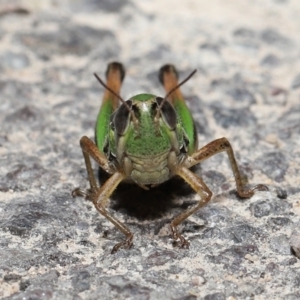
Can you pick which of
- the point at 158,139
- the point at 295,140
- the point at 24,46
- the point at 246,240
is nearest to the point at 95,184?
the point at 158,139

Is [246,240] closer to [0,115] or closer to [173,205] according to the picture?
[173,205]

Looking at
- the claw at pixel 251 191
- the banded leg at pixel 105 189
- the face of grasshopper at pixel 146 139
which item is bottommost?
the claw at pixel 251 191

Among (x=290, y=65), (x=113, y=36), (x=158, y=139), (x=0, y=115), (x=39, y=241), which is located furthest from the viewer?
(x=113, y=36)

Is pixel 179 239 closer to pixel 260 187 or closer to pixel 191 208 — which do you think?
pixel 191 208

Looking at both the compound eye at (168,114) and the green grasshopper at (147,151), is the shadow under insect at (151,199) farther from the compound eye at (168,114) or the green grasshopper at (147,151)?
the compound eye at (168,114)

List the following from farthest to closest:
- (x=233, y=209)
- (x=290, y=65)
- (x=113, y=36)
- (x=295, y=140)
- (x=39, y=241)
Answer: (x=113, y=36) → (x=290, y=65) → (x=295, y=140) → (x=233, y=209) → (x=39, y=241)

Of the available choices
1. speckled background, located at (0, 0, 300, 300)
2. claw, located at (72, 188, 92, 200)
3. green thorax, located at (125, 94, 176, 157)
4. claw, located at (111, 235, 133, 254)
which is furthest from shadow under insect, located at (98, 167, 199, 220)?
green thorax, located at (125, 94, 176, 157)

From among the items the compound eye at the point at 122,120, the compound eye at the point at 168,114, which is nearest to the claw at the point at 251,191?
the compound eye at the point at 168,114
